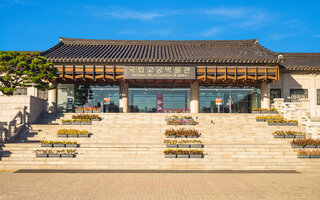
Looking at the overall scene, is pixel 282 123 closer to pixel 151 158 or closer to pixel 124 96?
pixel 151 158

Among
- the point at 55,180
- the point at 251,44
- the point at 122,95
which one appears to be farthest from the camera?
the point at 251,44

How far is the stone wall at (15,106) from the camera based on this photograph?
927 inches

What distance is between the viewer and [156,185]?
11594 millimetres

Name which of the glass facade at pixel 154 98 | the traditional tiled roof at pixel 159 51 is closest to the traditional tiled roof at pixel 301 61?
the traditional tiled roof at pixel 159 51

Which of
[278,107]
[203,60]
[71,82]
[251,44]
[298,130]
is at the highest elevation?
[251,44]

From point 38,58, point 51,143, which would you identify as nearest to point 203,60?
point 38,58

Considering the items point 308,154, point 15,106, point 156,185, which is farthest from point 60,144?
point 308,154

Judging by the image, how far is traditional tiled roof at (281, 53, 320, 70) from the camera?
106ft

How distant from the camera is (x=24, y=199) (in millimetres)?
9258

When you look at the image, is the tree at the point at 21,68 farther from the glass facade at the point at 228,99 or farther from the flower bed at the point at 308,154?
the flower bed at the point at 308,154

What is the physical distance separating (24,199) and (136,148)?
9068 millimetres

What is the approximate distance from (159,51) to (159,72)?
5759 millimetres

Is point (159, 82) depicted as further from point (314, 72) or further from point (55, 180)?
point (55, 180)

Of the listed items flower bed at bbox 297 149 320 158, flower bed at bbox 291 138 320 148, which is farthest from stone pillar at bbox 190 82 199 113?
flower bed at bbox 297 149 320 158
